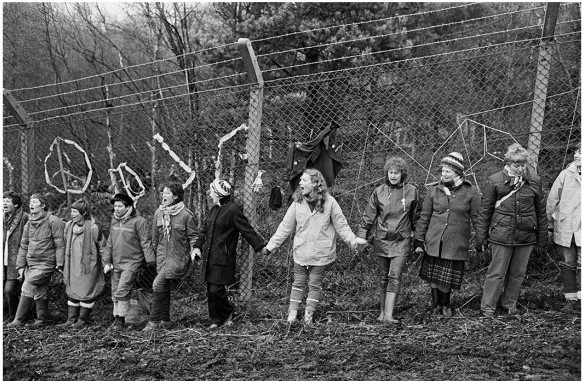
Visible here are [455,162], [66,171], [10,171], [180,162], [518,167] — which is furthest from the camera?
[10,171]

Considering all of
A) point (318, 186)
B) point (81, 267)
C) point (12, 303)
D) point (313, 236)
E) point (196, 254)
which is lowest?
point (12, 303)

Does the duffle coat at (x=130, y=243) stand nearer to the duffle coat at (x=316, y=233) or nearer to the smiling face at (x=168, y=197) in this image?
the smiling face at (x=168, y=197)

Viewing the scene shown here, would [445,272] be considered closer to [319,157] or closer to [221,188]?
[319,157]

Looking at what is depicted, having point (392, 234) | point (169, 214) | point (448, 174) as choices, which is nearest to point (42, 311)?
point (169, 214)

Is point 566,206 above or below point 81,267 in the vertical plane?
above

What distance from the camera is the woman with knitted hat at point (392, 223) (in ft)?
19.5

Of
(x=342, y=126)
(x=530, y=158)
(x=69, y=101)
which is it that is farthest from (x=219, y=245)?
(x=69, y=101)

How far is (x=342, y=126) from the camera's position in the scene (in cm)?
673

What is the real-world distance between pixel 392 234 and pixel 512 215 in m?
1.10

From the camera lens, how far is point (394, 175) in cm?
596

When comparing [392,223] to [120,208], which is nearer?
[392,223]

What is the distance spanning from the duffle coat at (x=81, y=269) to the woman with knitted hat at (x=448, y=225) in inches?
139

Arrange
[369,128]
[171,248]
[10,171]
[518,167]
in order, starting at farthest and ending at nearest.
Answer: [10,171] → [369,128] → [171,248] → [518,167]

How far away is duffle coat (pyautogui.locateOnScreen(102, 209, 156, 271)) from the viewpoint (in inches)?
262
